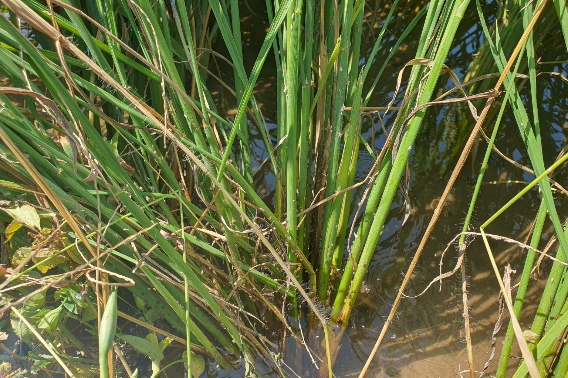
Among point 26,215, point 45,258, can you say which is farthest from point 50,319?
point 26,215

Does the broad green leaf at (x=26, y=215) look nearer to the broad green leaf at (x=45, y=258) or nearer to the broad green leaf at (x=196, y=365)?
the broad green leaf at (x=45, y=258)

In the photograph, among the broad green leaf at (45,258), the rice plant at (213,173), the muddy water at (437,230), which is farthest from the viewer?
the muddy water at (437,230)

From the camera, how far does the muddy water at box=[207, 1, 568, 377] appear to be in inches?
48.2

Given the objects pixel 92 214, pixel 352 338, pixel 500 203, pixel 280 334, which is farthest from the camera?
pixel 500 203

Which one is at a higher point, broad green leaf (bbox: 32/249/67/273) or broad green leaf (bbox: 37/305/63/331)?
broad green leaf (bbox: 32/249/67/273)

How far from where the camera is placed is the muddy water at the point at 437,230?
122 cm

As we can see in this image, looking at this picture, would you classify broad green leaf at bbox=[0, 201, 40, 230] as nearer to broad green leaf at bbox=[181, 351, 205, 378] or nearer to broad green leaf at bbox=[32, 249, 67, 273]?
broad green leaf at bbox=[32, 249, 67, 273]

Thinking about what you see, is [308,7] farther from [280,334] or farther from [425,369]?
[425,369]

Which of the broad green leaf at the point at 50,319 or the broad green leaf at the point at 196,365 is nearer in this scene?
the broad green leaf at the point at 50,319

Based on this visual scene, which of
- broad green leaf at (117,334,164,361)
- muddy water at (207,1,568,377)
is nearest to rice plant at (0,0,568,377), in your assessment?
broad green leaf at (117,334,164,361)

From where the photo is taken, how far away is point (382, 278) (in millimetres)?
1324

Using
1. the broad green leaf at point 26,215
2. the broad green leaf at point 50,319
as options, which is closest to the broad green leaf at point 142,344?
the broad green leaf at point 50,319

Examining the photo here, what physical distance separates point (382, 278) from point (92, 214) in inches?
34.4

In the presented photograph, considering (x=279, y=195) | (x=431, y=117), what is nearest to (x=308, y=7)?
(x=279, y=195)
